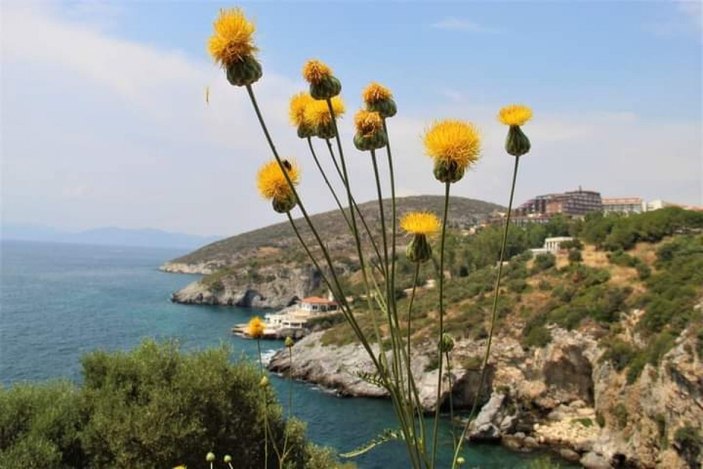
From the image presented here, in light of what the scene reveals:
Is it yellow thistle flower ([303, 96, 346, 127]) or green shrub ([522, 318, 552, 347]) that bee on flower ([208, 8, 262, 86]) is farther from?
green shrub ([522, 318, 552, 347])

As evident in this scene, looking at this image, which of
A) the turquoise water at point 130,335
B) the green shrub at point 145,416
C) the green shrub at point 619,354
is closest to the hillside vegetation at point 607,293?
the green shrub at point 619,354

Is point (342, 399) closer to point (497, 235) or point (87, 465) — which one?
point (87, 465)

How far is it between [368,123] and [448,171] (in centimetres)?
52

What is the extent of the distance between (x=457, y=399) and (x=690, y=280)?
20746mm

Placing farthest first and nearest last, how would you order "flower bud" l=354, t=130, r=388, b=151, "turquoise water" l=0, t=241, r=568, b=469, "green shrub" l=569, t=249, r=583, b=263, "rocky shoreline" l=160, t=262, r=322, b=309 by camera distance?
"rocky shoreline" l=160, t=262, r=322, b=309 → "green shrub" l=569, t=249, r=583, b=263 → "turquoise water" l=0, t=241, r=568, b=469 → "flower bud" l=354, t=130, r=388, b=151

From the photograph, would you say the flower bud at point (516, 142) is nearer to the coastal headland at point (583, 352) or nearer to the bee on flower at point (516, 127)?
the bee on flower at point (516, 127)

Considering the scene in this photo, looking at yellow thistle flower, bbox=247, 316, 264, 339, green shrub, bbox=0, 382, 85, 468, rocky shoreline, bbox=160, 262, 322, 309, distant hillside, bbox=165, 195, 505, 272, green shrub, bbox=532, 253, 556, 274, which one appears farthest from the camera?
distant hillside, bbox=165, 195, 505, 272

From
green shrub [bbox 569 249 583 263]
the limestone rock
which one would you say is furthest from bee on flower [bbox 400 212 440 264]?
green shrub [bbox 569 249 583 263]

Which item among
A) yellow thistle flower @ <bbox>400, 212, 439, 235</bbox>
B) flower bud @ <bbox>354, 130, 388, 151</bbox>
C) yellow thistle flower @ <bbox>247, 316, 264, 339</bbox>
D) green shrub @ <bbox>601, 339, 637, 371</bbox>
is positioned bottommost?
green shrub @ <bbox>601, 339, 637, 371</bbox>

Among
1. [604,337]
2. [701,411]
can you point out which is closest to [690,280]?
[604,337]

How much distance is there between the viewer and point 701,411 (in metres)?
31.1

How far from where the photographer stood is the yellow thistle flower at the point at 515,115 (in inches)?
100.0

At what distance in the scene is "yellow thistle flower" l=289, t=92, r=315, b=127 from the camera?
2758 millimetres

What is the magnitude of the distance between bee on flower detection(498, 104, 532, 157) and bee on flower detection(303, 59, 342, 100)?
812 mm
